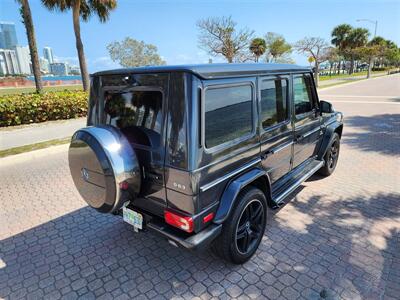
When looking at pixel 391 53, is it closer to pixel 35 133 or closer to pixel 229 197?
pixel 35 133

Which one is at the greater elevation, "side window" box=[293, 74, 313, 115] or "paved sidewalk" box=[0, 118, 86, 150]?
"side window" box=[293, 74, 313, 115]

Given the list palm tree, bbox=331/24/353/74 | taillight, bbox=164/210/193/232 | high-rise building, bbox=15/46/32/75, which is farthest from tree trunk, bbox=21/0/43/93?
high-rise building, bbox=15/46/32/75

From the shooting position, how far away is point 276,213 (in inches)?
152

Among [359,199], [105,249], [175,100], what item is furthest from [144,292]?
[359,199]

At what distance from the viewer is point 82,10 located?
15203mm

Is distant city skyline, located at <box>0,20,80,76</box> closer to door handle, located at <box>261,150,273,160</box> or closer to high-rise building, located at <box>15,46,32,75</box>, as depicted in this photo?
high-rise building, located at <box>15,46,32,75</box>

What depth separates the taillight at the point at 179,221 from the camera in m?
2.27

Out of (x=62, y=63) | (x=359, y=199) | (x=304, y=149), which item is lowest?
(x=359, y=199)

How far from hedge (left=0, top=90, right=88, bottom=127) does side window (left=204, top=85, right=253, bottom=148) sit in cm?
941

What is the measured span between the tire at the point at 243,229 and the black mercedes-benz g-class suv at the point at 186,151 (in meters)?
0.01

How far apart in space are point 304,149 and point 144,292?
2.92 m

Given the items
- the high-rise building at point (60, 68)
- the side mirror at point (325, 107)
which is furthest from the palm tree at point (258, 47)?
the high-rise building at point (60, 68)

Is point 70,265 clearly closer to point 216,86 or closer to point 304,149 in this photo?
point 216,86

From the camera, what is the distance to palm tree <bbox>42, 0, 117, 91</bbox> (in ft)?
44.6
